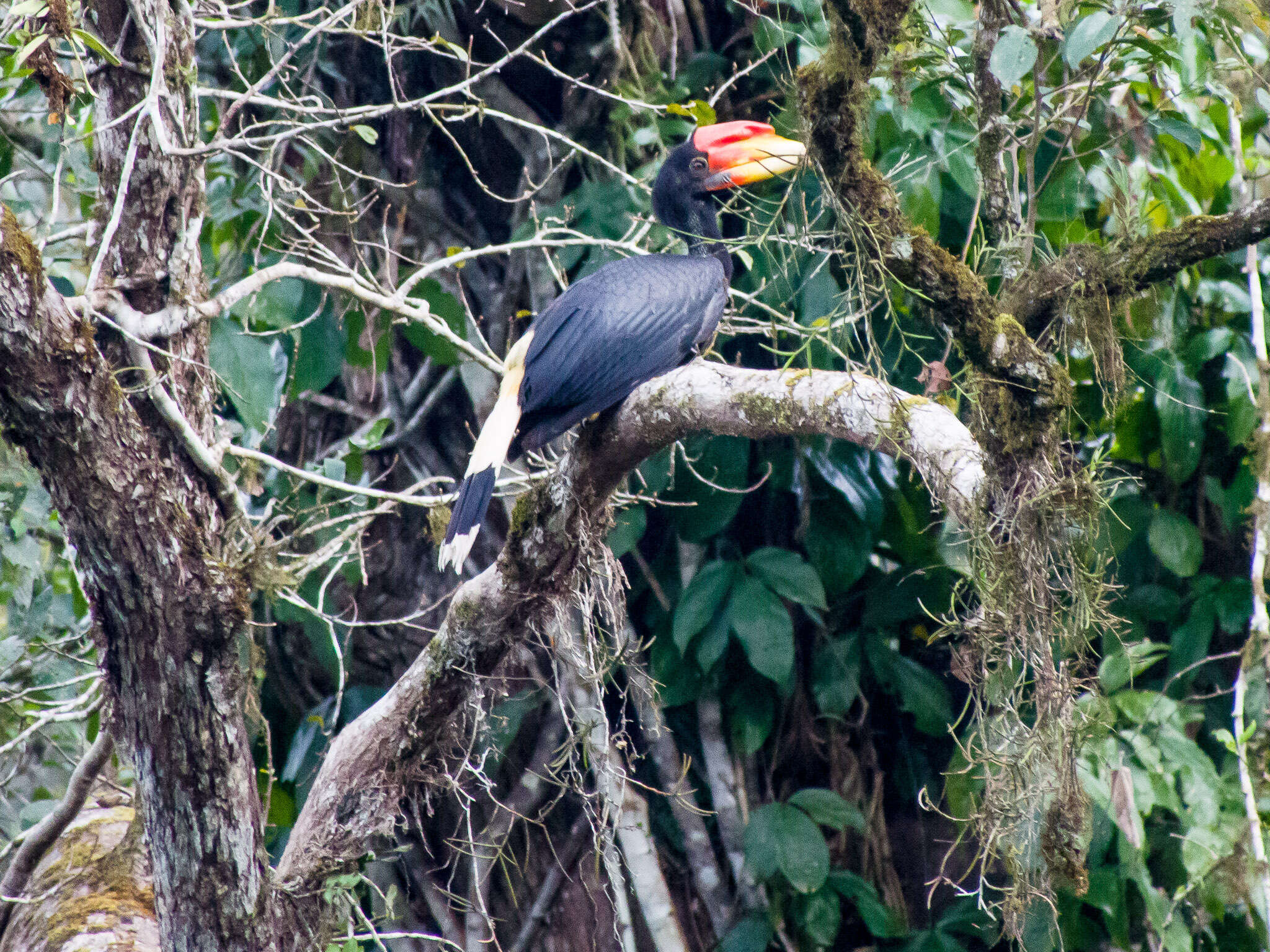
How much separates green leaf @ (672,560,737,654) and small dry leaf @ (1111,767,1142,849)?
1.29 metres

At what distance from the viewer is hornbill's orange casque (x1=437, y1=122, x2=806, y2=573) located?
102 inches

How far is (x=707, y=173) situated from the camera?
131 inches

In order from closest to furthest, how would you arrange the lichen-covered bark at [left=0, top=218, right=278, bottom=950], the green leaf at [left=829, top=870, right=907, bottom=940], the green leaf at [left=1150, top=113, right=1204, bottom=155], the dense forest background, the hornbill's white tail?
the lichen-covered bark at [left=0, top=218, right=278, bottom=950], the hornbill's white tail, the dense forest background, the green leaf at [left=1150, top=113, right=1204, bottom=155], the green leaf at [left=829, top=870, right=907, bottom=940]

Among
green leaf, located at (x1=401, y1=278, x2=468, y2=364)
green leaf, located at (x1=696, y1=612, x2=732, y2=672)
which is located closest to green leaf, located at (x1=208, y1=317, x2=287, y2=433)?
green leaf, located at (x1=401, y1=278, x2=468, y2=364)

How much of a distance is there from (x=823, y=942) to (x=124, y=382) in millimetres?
2742

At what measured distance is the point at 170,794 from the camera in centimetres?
261

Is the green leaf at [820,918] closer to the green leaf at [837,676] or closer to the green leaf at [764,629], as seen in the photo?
the green leaf at [837,676]

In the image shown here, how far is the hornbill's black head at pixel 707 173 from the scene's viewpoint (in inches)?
130

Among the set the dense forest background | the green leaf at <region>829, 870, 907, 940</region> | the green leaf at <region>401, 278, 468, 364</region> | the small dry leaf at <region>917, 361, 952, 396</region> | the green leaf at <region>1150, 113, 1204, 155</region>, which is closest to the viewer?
the small dry leaf at <region>917, 361, 952, 396</region>

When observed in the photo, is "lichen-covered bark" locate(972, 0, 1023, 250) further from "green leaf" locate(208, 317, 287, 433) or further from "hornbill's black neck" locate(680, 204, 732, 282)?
"green leaf" locate(208, 317, 287, 433)

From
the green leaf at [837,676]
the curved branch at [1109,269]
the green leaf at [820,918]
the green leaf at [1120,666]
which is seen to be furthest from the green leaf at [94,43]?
the green leaf at [820,918]

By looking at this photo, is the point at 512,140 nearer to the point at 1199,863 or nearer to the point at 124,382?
the point at 124,382

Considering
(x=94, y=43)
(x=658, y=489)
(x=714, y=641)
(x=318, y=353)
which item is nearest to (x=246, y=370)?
(x=318, y=353)

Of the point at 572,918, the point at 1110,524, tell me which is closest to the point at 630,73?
the point at 1110,524
